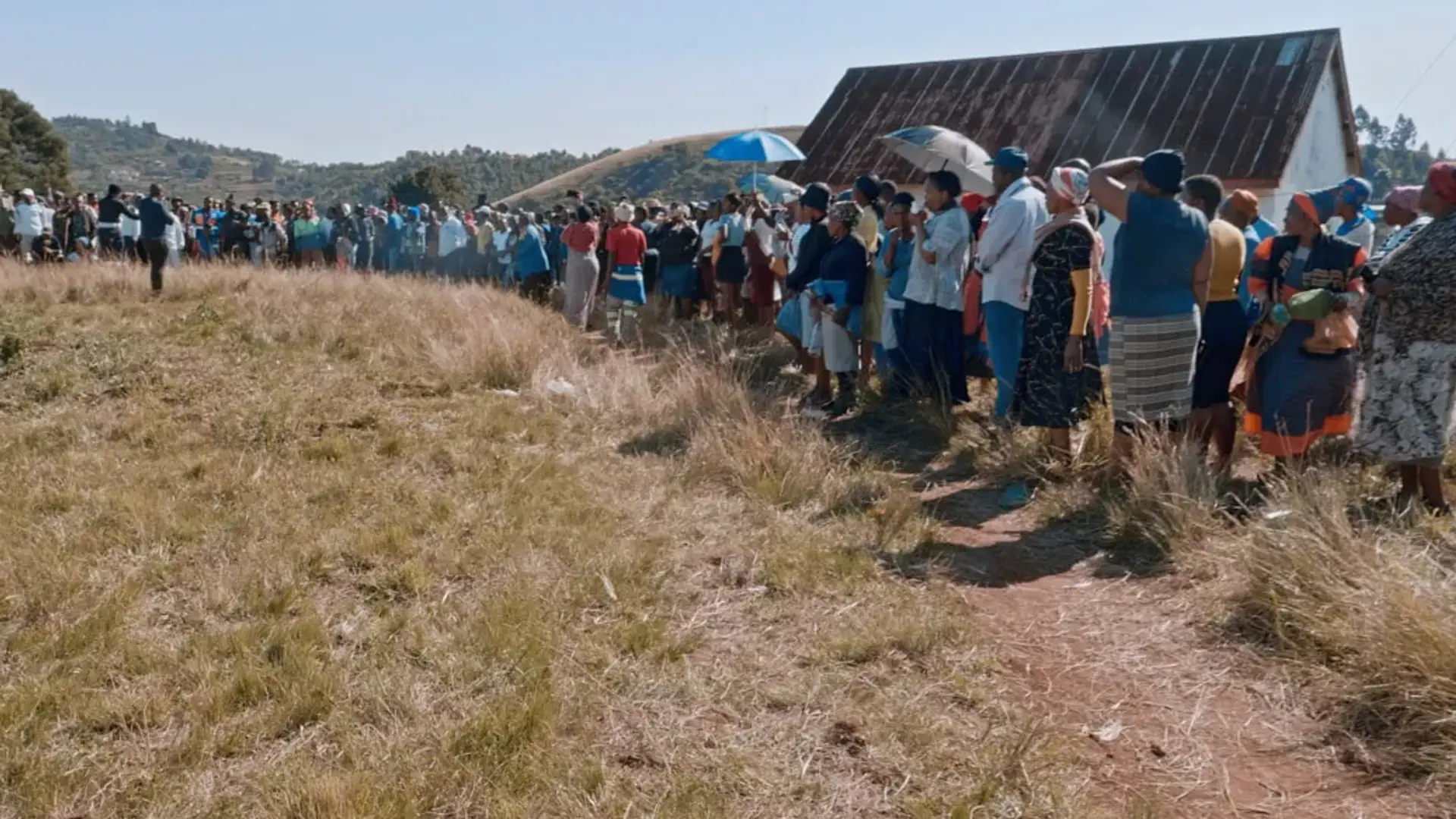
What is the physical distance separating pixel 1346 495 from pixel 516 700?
3719 millimetres

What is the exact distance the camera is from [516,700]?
330cm

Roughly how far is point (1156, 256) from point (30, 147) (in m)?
47.7

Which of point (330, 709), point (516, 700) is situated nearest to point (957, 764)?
point (516, 700)

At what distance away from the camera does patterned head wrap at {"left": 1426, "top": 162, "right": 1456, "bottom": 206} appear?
4535 mm

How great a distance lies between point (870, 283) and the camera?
27.0ft

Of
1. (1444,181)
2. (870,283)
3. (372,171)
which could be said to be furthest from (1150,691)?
(372,171)

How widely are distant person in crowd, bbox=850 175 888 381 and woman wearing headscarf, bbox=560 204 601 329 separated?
436cm

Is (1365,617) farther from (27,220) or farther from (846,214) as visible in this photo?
(27,220)

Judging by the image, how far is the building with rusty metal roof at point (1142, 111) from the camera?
1683 cm

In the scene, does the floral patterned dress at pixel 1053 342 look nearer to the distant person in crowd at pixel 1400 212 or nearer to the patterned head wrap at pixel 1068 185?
the patterned head wrap at pixel 1068 185

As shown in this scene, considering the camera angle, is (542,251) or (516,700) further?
(542,251)

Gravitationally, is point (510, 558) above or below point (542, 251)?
below

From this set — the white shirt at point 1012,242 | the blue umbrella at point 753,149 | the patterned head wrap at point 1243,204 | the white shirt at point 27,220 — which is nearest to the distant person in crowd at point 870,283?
the white shirt at point 1012,242

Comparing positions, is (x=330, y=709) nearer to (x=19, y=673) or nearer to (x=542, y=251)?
(x=19, y=673)
